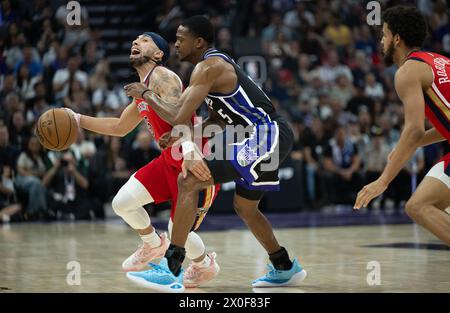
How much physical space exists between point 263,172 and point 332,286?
1.01m

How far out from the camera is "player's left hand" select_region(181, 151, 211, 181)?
18.8ft

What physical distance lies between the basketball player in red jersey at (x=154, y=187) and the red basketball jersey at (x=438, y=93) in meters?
1.73

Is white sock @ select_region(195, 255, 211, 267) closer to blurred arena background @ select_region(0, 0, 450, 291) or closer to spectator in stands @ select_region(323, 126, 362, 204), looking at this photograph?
blurred arena background @ select_region(0, 0, 450, 291)

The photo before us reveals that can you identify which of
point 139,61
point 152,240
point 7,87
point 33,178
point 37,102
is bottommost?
point 33,178

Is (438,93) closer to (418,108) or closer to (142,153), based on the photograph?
(418,108)

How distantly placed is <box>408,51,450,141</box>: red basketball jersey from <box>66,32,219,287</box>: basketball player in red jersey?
173 centimetres

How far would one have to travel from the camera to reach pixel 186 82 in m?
14.7

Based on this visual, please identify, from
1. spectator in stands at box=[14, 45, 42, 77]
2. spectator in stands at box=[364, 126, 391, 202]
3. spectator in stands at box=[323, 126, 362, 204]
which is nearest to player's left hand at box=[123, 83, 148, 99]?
spectator in stands at box=[14, 45, 42, 77]

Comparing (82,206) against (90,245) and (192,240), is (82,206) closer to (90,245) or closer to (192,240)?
(90,245)

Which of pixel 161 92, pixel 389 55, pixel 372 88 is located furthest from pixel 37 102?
pixel 389 55

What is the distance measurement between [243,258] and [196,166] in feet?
8.63

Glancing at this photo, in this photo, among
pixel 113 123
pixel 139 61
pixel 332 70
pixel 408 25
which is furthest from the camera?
pixel 332 70

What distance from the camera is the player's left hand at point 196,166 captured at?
573 cm
